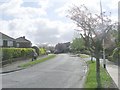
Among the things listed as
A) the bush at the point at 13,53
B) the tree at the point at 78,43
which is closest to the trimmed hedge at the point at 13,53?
the bush at the point at 13,53

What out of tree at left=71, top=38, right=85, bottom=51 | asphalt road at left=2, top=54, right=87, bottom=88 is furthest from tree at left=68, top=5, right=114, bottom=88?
tree at left=71, top=38, right=85, bottom=51

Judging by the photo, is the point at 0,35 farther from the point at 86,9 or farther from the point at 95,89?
the point at 95,89

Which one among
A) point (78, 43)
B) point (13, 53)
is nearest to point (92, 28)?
point (13, 53)

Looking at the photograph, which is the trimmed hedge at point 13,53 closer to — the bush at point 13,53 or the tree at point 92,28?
the bush at point 13,53

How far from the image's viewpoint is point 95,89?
1318 centimetres

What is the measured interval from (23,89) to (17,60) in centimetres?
2545

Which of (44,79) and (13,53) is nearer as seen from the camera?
(44,79)

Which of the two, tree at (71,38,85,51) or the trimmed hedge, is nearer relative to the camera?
the trimmed hedge

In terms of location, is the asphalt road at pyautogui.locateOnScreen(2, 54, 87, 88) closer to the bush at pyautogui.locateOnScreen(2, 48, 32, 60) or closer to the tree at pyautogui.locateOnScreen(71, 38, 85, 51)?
the bush at pyautogui.locateOnScreen(2, 48, 32, 60)

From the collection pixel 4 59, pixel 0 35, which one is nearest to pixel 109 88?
pixel 4 59

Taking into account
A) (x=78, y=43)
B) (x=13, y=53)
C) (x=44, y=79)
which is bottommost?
(x=44, y=79)

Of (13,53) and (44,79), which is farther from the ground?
(13,53)

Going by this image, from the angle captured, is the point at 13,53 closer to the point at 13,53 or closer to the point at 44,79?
the point at 13,53

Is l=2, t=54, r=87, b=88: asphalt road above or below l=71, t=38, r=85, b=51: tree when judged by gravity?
below
